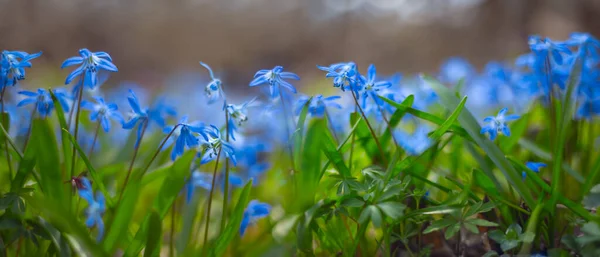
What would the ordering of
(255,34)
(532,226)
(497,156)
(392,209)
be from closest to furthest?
(392,209) < (532,226) < (497,156) < (255,34)

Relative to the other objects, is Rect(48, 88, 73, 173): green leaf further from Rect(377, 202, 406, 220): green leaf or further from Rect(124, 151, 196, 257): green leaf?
Rect(377, 202, 406, 220): green leaf

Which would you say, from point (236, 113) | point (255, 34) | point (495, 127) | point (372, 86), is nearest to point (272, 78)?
point (236, 113)

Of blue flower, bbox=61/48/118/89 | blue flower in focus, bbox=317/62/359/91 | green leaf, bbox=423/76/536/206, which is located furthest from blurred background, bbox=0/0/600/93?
blue flower, bbox=61/48/118/89

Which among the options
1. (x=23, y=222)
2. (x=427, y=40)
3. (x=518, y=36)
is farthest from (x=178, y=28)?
(x=23, y=222)

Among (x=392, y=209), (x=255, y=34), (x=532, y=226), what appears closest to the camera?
(x=392, y=209)

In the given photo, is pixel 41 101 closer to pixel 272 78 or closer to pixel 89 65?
pixel 89 65

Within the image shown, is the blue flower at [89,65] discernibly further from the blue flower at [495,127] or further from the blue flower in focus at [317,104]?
the blue flower at [495,127]

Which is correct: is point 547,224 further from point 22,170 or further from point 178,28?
point 178,28
